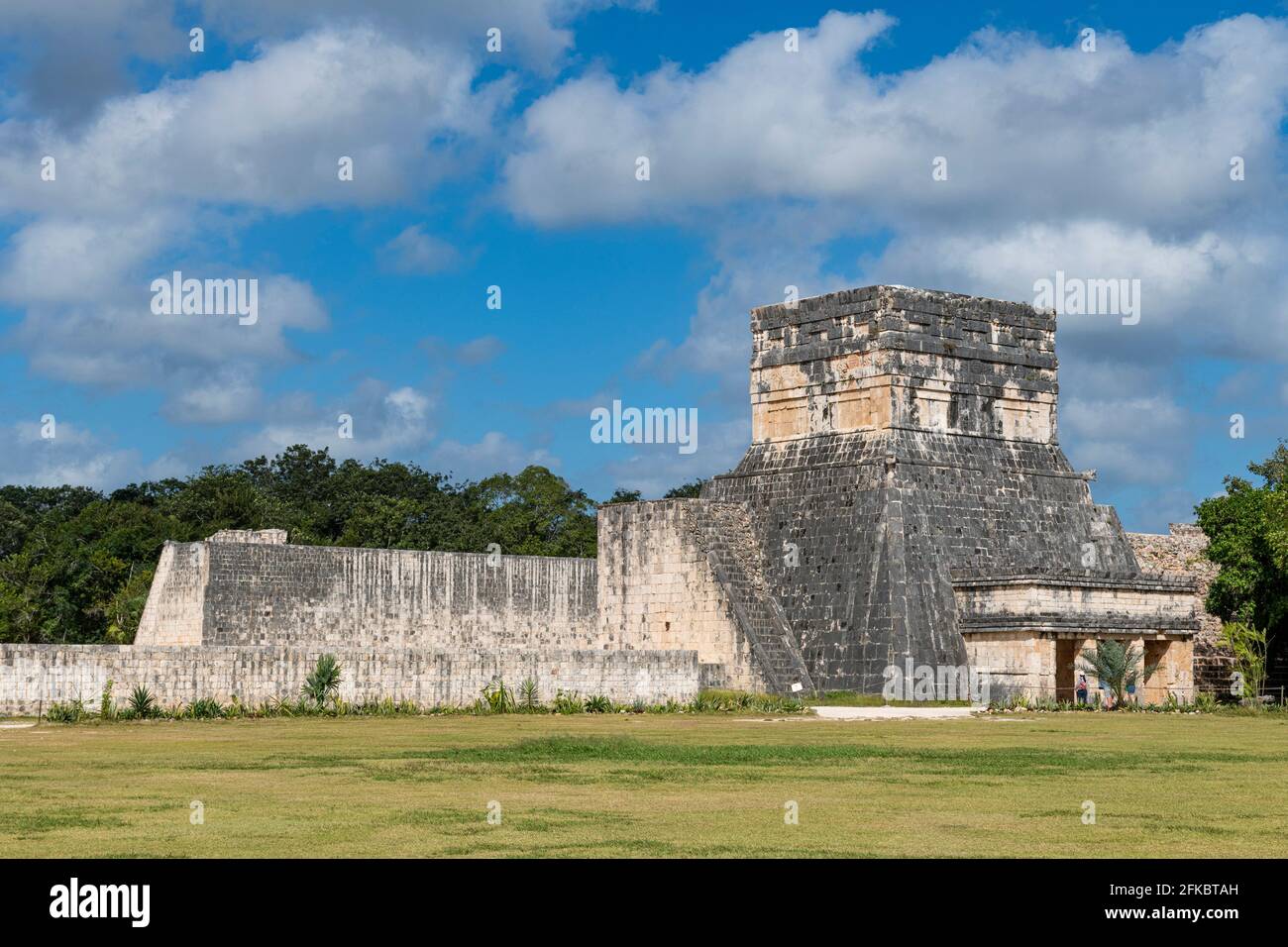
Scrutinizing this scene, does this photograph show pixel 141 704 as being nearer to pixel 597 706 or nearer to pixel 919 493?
pixel 597 706

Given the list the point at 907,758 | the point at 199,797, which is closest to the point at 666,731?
the point at 907,758

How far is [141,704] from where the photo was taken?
2359 centimetres

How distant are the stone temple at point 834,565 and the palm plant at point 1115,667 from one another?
58 cm

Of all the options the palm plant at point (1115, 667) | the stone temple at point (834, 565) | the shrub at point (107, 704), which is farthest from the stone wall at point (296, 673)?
the palm plant at point (1115, 667)

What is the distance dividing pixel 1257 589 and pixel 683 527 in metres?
10.4

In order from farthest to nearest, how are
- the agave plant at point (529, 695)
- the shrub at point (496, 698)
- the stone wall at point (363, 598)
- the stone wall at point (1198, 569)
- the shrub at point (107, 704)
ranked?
the stone wall at point (1198, 569) → the stone wall at point (363, 598) → the agave plant at point (529, 695) → the shrub at point (496, 698) → the shrub at point (107, 704)

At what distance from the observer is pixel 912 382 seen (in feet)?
108

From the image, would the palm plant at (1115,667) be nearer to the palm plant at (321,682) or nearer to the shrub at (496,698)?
the shrub at (496,698)

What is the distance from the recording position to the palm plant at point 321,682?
25.0m

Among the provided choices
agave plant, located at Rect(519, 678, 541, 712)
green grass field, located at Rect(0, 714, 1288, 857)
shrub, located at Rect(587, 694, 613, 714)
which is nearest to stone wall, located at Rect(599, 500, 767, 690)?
shrub, located at Rect(587, 694, 613, 714)

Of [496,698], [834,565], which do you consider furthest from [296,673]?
[834,565]

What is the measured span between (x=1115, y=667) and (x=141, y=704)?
14.9m

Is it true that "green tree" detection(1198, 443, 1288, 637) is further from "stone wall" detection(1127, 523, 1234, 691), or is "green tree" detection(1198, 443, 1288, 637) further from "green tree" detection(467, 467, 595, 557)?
"green tree" detection(467, 467, 595, 557)

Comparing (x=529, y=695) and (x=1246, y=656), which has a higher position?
(x=1246, y=656)
